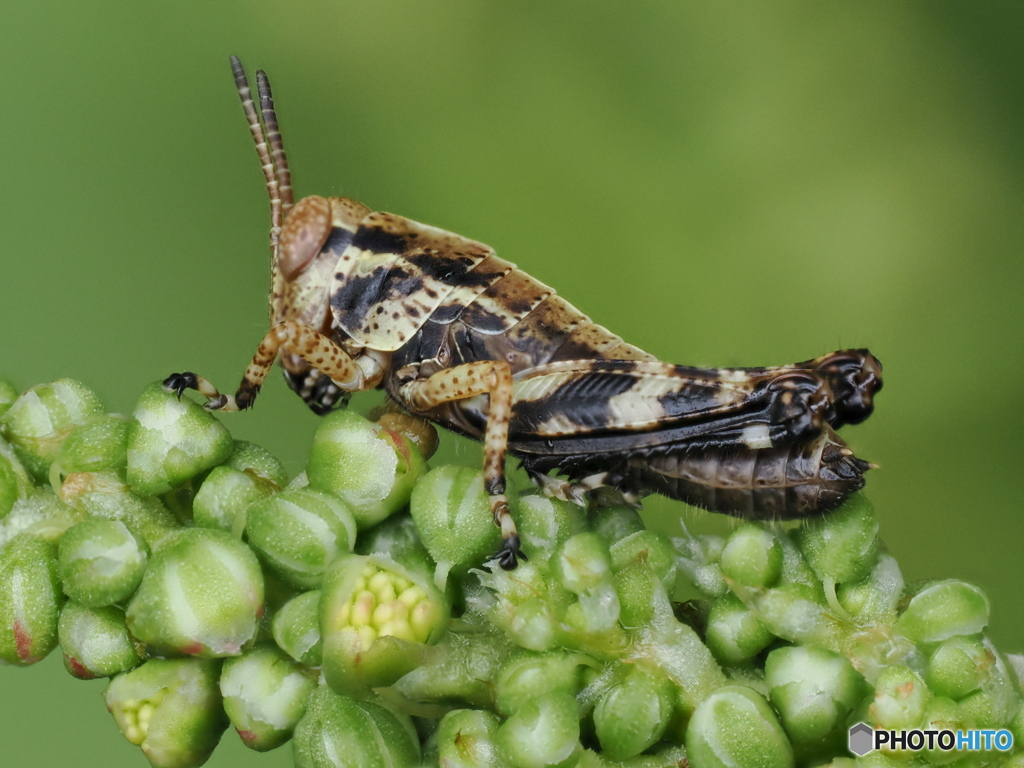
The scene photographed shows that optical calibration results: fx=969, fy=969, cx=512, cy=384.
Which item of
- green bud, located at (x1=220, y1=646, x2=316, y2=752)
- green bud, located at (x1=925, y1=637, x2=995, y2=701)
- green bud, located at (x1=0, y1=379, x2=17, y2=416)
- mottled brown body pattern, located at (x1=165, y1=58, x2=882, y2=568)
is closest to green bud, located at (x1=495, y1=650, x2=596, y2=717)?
green bud, located at (x1=220, y1=646, x2=316, y2=752)

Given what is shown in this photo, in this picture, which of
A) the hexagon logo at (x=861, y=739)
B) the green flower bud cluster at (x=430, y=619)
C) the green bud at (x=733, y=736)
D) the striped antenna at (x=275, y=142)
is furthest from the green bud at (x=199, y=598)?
the striped antenna at (x=275, y=142)

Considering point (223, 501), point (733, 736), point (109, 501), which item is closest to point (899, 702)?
point (733, 736)

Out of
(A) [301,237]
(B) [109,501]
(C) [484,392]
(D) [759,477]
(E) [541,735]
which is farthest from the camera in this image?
(A) [301,237]

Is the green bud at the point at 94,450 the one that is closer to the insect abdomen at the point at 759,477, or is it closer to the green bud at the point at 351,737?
the green bud at the point at 351,737

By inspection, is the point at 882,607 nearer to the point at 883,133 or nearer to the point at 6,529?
the point at 6,529

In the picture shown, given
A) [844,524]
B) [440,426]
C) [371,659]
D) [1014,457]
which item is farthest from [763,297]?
[371,659]

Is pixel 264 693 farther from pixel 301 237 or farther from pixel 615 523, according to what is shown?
pixel 301 237

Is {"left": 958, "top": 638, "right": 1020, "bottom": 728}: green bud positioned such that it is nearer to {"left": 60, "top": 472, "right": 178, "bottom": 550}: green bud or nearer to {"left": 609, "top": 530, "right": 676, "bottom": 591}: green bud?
{"left": 609, "top": 530, "right": 676, "bottom": 591}: green bud
